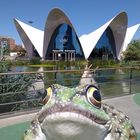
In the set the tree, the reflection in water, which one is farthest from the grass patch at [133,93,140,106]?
the tree

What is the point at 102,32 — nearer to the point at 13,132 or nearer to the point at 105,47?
the point at 105,47

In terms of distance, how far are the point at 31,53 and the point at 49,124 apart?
6407 centimetres

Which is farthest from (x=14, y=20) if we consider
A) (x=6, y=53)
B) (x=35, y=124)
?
(x=35, y=124)

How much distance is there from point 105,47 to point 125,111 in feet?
186

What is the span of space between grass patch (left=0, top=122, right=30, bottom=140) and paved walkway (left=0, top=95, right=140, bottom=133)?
234mm

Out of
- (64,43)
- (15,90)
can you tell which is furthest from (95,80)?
(64,43)

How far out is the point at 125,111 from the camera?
21.1 ft

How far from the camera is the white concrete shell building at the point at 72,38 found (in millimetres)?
54688

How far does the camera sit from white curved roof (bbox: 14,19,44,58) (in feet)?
184

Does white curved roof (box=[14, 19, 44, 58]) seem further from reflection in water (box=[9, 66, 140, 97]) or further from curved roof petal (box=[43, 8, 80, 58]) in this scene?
reflection in water (box=[9, 66, 140, 97])

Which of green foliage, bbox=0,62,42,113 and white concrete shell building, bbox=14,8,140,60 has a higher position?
white concrete shell building, bbox=14,8,140,60

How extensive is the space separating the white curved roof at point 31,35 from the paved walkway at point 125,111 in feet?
162

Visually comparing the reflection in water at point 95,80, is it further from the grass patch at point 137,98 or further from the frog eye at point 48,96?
the frog eye at point 48,96

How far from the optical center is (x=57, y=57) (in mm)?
64562
